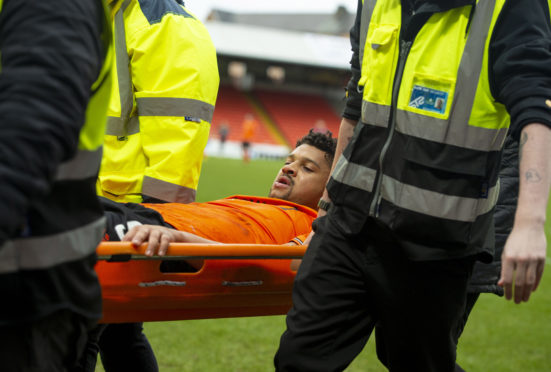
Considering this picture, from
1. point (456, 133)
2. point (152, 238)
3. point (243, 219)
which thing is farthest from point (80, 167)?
point (243, 219)

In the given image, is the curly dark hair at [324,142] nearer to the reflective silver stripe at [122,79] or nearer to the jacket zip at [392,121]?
the reflective silver stripe at [122,79]

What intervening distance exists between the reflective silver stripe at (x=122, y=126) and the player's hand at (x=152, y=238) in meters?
0.65

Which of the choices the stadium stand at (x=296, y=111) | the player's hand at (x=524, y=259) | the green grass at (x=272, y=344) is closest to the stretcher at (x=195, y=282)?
the player's hand at (x=524, y=259)

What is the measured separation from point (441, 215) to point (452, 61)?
45 centimetres

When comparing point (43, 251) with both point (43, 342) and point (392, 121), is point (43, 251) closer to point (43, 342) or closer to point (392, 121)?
point (43, 342)

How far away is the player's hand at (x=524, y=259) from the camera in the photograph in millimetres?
1514

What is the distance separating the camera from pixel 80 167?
3.96 feet

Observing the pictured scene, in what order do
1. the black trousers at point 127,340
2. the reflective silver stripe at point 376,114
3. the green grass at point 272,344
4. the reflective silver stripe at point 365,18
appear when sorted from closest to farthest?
the reflective silver stripe at point 376,114 < the reflective silver stripe at point 365,18 < the black trousers at point 127,340 < the green grass at point 272,344

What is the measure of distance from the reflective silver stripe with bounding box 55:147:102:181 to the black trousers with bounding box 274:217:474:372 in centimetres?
88

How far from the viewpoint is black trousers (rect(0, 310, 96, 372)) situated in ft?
3.78

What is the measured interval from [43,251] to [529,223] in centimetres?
116

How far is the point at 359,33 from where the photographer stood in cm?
210

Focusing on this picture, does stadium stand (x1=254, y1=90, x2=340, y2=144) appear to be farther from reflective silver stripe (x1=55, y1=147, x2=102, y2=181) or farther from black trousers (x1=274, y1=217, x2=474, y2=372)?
reflective silver stripe (x1=55, y1=147, x2=102, y2=181)

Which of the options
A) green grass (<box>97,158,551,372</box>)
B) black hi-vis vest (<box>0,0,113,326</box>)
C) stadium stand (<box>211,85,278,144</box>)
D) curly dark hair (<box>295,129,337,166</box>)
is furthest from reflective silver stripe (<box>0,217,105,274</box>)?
stadium stand (<box>211,85,278,144</box>)
